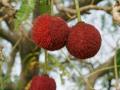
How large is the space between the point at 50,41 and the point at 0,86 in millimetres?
923

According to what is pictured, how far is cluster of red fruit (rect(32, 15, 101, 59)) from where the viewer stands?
40.3 inches

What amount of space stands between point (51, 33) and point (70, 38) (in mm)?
44

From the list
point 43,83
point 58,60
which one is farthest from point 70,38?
point 58,60

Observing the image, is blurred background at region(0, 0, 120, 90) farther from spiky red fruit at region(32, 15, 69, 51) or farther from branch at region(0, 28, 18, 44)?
spiky red fruit at region(32, 15, 69, 51)

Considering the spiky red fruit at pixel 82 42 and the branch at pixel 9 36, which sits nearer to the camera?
the spiky red fruit at pixel 82 42

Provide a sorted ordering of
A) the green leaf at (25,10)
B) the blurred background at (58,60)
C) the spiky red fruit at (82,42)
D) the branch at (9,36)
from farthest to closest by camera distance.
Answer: the branch at (9,36) < the blurred background at (58,60) < the green leaf at (25,10) < the spiky red fruit at (82,42)

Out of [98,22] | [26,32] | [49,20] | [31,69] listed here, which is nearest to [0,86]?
[26,32]

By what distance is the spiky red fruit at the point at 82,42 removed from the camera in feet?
3.35

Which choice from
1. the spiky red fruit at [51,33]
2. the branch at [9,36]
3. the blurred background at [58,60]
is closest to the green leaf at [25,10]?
the spiky red fruit at [51,33]

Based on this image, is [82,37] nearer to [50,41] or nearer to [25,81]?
[50,41]

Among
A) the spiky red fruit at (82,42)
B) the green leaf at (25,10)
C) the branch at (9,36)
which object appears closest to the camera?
the spiky red fruit at (82,42)

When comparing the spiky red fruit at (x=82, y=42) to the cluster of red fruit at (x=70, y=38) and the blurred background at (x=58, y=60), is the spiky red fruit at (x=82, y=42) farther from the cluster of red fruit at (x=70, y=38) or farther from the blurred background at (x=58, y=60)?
the blurred background at (x=58, y=60)

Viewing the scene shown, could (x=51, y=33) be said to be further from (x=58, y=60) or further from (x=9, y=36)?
(x=9, y=36)

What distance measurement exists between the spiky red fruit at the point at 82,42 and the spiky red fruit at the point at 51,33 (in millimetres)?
17
